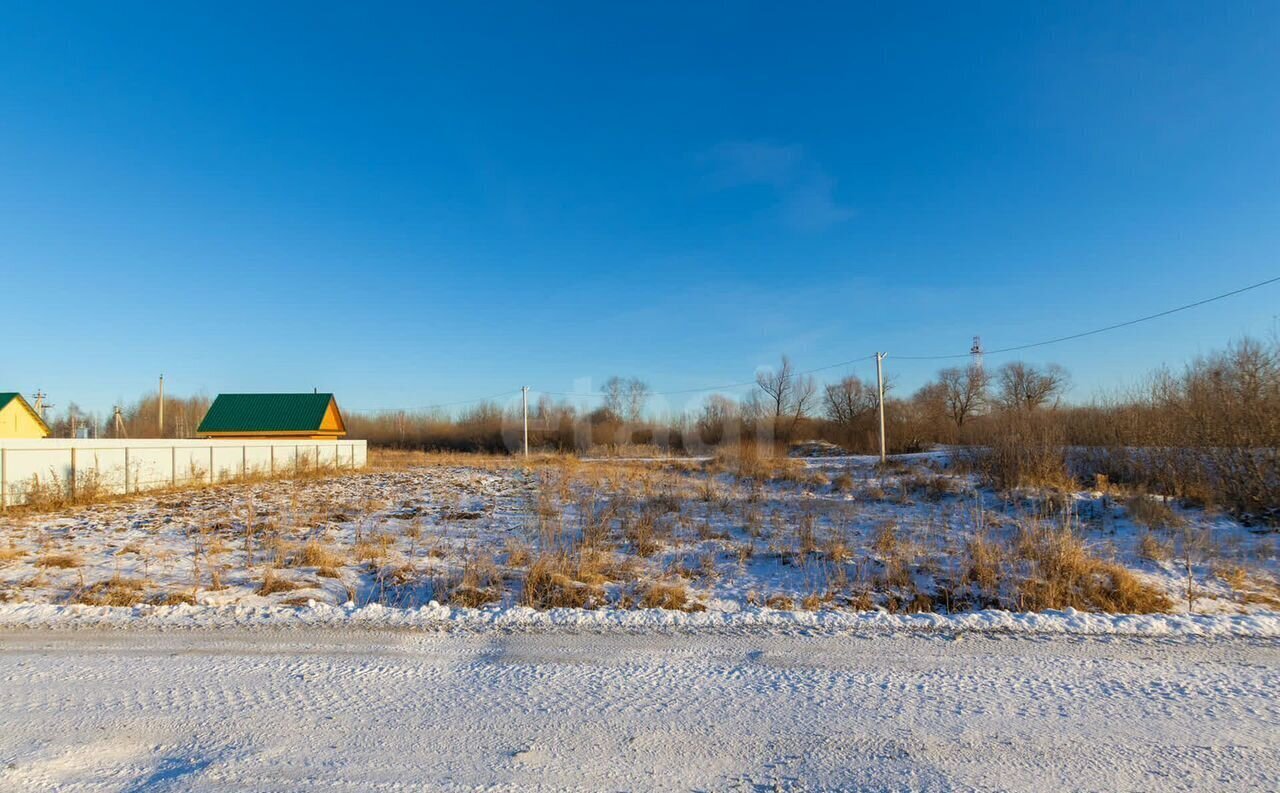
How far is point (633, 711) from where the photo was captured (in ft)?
11.0

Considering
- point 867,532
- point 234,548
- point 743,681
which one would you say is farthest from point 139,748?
point 867,532

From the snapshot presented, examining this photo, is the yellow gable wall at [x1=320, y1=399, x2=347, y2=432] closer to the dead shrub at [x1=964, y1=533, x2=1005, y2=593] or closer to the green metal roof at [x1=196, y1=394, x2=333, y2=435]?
the green metal roof at [x1=196, y1=394, x2=333, y2=435]

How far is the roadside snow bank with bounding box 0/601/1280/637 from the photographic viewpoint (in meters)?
4.66

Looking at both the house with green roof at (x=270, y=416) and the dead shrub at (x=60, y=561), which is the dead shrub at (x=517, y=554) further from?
the house with green roof at (x=270, y=416)

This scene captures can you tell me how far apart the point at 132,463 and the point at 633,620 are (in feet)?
66.8

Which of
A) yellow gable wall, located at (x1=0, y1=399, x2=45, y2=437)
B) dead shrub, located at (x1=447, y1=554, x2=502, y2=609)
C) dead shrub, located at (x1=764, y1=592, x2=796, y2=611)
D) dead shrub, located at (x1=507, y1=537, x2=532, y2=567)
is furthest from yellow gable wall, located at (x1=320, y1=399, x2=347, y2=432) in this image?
dead shrub, located at (x1=764, y1=592, x2=796, y2=611)

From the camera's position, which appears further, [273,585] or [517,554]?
[517,554]

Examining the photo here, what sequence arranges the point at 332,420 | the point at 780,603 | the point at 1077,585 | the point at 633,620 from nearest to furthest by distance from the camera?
the point at 633,620, the point at 780,603, the point at 1077,585, the point at 332,420

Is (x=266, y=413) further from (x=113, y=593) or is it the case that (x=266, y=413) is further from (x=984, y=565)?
(x=984, y=565)

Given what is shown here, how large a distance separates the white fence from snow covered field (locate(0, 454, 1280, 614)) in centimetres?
269

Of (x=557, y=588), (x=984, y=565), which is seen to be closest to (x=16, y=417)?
(x=557, y=588)

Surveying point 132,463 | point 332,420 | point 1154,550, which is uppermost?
point 332,420

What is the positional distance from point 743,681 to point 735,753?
0.85 meters

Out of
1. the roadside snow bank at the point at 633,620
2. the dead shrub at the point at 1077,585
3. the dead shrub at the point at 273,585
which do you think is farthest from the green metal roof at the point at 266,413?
the dead shrub at the point at 1077,585
